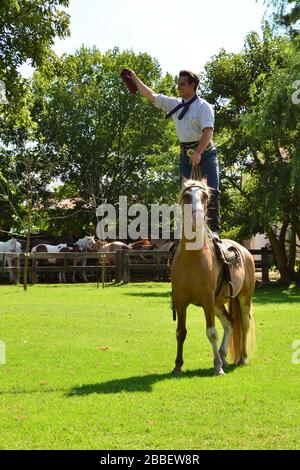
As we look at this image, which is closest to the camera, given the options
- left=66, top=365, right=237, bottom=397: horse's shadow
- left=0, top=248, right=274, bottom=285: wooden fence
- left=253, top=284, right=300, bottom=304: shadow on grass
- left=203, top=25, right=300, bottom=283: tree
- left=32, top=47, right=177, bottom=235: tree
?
left=66, top=365, right=237, bottom=397: horse's shadow

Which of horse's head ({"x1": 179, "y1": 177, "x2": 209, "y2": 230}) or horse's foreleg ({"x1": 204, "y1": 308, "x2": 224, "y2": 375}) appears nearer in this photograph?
horse's head ({"x1": 179, "y1": 177, "x2": 209, "y2": 230})

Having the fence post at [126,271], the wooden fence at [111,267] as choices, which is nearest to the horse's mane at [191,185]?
the wooden fence at [111,267]

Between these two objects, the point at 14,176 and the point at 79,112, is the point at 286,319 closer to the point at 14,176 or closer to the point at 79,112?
the point at 14,176

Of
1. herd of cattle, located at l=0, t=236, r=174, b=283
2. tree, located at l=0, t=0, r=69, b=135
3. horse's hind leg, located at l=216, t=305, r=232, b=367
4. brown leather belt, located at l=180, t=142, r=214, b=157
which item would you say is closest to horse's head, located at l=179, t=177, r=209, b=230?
brown leather belt, located at l=180, t=142, r=214, b=157

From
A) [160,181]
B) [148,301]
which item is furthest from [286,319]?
[160,181]

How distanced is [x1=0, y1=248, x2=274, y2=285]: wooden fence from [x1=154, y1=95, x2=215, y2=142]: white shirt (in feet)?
67.4

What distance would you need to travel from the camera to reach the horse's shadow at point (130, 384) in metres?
7.71

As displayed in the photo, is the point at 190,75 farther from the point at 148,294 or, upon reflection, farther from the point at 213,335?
the point at 148,294

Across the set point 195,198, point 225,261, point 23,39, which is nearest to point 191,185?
point 195,198

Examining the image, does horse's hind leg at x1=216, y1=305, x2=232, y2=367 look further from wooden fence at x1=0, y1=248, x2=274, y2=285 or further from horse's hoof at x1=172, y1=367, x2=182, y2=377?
wooden fence at x1=0, y1=248, x2=274, y2=285

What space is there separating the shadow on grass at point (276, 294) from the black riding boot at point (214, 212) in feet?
41.8

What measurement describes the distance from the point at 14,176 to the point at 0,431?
3993cm

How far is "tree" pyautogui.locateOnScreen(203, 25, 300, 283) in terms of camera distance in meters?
24.9

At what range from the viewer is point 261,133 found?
2498 centimetres
